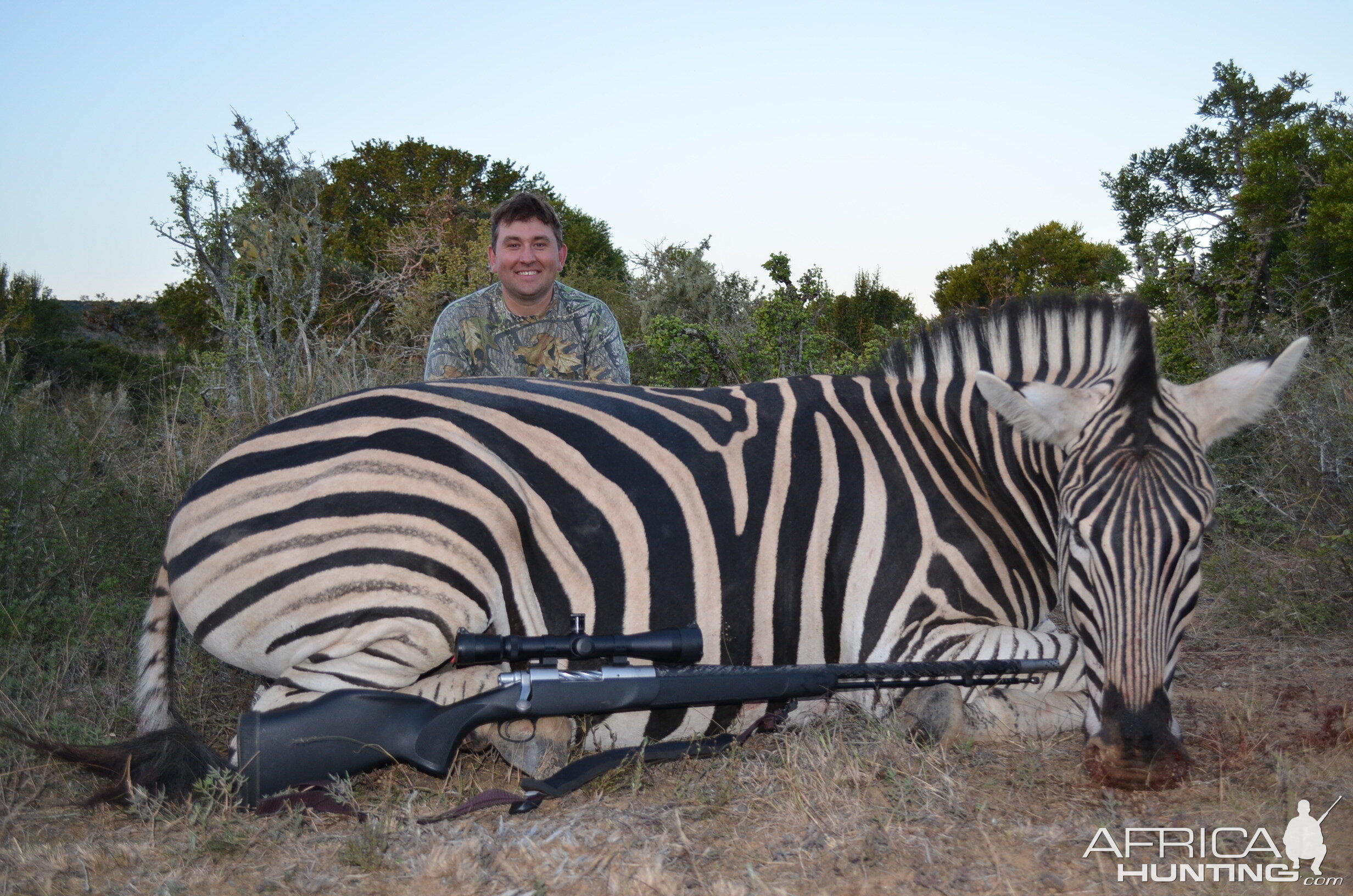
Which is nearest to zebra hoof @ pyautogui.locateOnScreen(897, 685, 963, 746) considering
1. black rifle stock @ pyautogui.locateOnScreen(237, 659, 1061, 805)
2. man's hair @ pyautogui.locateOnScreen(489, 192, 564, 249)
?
black rifle stock @ pyautogui.locateOnScreen(237, 659, 1061, 805)

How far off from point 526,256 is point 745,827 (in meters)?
4.26

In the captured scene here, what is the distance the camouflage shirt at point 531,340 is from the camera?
20.2 feet

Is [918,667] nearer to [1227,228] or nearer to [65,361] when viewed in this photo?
[1227,228]

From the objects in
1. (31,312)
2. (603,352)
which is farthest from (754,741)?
(31,312)

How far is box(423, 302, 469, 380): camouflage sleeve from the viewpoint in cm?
604

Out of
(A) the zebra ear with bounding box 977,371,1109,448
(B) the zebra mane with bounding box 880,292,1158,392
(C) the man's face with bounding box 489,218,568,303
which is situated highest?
(C) the man's face with bounding box 489,218,568,303

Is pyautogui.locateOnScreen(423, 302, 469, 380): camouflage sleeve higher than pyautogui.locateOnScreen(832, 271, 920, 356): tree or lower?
lower

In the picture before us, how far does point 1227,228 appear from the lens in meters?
12.2

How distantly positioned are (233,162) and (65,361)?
Answer: 302 inches

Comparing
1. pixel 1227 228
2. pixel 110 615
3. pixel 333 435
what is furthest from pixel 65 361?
pixel 1227 228

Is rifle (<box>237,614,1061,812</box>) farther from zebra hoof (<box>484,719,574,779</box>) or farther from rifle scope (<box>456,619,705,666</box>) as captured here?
zebra hoof (<box>484,719,574,779</box>)

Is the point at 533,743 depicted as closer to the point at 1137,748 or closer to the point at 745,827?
the point at 745,827

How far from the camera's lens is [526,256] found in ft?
19.9

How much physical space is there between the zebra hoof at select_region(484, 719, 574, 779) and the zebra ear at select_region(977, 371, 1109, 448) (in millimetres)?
1809
